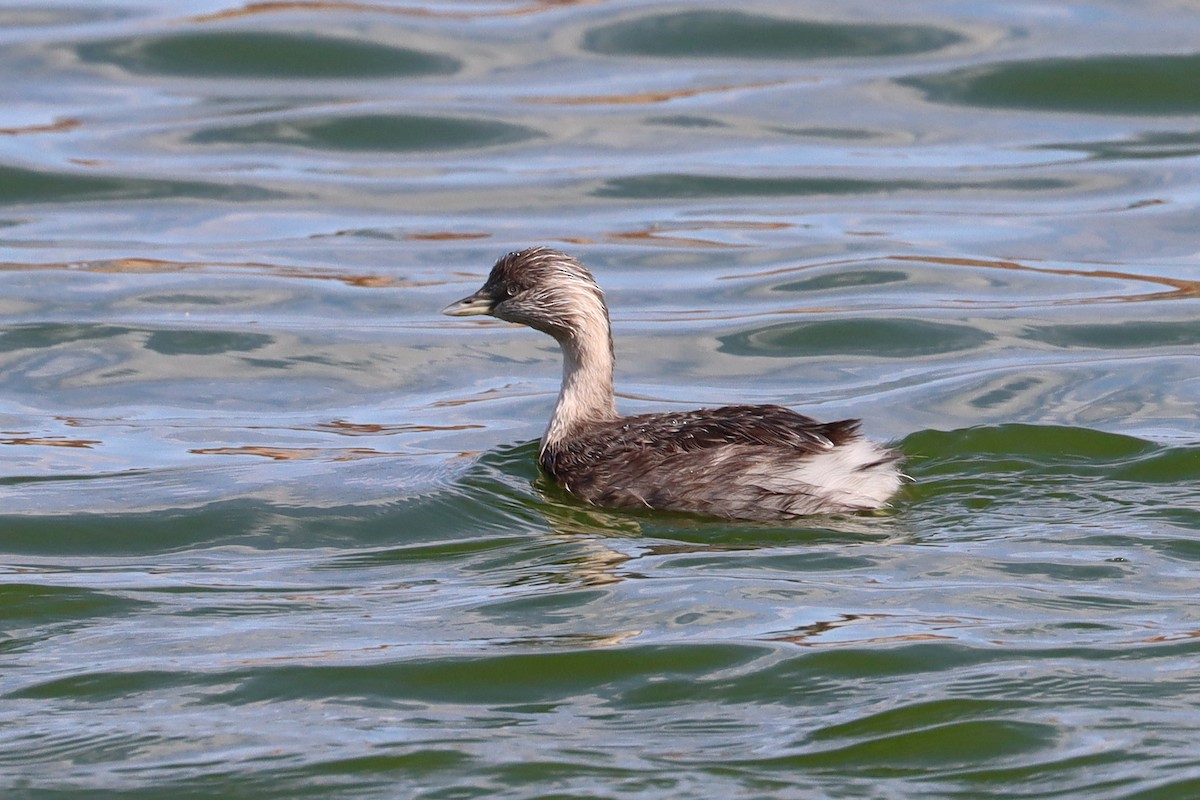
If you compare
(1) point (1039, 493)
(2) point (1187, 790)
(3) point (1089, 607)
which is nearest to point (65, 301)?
(1) point (1039, 493)

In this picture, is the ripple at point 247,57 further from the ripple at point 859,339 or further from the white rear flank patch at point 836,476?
the white rear flank patch at point 836,476

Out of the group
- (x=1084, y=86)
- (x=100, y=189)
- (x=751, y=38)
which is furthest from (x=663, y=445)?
(x=751, y=38)

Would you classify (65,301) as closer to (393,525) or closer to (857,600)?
(393,525)

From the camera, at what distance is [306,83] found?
1728 cm

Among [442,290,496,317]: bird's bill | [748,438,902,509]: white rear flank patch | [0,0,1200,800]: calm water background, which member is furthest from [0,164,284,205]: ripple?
[748,438,902,509]: white rear flank patch

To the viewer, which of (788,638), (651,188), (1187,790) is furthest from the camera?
(651,188)

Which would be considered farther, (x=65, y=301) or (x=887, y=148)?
(x=887, y=148)

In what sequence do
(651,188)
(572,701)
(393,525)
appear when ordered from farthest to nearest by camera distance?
1. (651,188)
2. (393,525)
3. (572,701)

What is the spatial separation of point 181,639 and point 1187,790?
320cm

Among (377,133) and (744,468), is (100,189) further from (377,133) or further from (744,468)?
(744,468)

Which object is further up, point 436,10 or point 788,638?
point 436,10

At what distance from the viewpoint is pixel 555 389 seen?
10.8 meters

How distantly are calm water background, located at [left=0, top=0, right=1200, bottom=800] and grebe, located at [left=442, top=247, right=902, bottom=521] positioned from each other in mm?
185

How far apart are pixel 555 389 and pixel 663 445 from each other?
2.57 m
